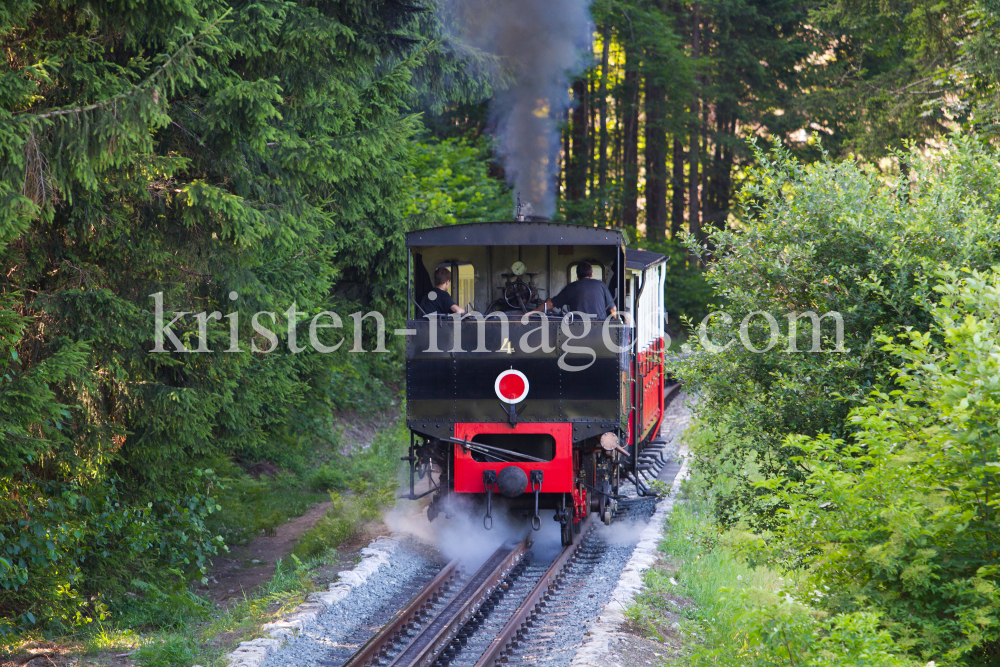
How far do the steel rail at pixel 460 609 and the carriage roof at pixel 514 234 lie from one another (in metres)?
3.41

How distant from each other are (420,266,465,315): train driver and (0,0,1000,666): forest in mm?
1455

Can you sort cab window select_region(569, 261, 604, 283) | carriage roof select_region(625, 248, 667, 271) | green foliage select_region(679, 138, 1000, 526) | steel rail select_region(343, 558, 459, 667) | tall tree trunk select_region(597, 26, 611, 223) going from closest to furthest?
green foliage select_region(679, 138, 1000, 526) → steel rail select_region(343, 558, 459, 667) → cab window select_region(569, 261, 604, 283) → carriage roof select_region(625, 248, 667, 271) → tall tree trunk select_region(597, 26, 611, 223)

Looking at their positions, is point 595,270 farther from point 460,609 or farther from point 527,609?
point 460,609

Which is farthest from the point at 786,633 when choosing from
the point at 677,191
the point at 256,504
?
the point at 677,191

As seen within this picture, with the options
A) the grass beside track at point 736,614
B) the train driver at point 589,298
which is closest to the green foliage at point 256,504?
the train driver at point 589,298

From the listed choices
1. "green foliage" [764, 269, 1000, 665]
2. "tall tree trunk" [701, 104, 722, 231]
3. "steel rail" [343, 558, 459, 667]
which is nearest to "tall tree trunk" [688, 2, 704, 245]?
"tall tree trunk" [701, 104, 722, 231]

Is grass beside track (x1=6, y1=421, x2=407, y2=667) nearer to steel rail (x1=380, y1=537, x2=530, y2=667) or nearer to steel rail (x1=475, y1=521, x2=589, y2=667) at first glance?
steel rail (x1=380, y1=537, x2=530, y2=667)

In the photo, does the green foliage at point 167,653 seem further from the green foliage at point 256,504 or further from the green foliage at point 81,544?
the green foliage at point 256,504

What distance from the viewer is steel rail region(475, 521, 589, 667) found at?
21.8ft

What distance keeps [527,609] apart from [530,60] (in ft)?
A: 38.8

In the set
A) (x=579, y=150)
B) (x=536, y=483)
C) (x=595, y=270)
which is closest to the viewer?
(x=536, y=483)

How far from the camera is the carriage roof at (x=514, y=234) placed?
8.67 m

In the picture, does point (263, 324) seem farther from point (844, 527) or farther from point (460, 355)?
point (844, 527)

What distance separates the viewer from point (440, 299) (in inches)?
365
